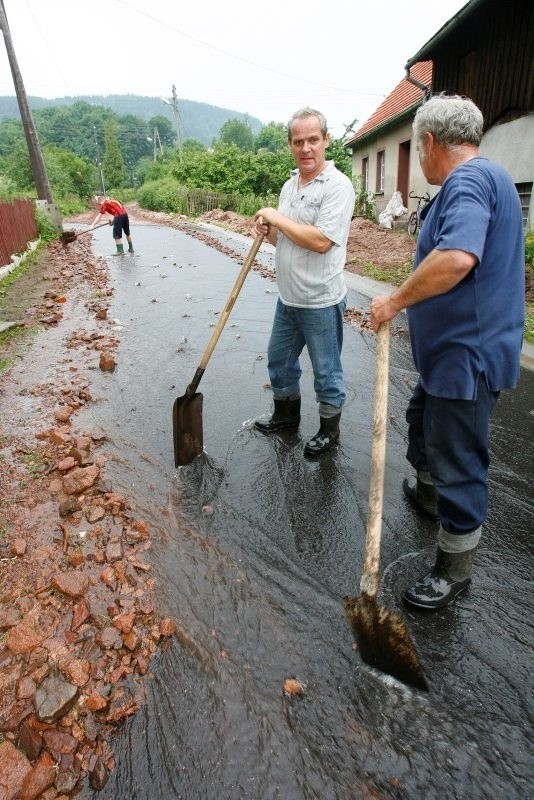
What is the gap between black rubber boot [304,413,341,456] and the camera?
327 cm

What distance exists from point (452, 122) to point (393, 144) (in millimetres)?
18968

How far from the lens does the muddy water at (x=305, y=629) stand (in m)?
1.54

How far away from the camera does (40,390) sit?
4309 mm

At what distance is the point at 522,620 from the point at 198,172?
34279 millimetres

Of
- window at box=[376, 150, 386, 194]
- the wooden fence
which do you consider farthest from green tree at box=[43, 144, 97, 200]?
window at box=[376, 150, 386, 194]

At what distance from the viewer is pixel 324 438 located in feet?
10.9

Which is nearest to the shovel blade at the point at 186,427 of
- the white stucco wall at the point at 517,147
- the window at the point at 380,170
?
the white stucco wall at the point at 517,147

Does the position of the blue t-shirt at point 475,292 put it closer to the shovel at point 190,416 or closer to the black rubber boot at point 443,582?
the black rubber boot at point 443,582

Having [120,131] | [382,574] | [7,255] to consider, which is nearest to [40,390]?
[382,574]

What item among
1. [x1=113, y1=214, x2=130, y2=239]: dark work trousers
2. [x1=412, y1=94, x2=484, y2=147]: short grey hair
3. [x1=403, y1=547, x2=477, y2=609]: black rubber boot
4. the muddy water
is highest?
[x1=412, y1=94, x2=484, y2=147]: short grey hair

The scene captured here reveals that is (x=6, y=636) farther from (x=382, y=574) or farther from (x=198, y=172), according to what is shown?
(x=198, y=172)

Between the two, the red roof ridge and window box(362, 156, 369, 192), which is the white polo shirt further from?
window box(362, 156, 369, 192)

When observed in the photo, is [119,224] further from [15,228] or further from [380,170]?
[380,170]

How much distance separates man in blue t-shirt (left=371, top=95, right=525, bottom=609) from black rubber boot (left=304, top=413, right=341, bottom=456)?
126cm
